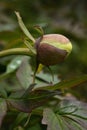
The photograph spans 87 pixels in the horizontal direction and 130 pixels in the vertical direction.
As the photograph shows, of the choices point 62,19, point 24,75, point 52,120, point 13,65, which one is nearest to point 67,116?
point 52,120

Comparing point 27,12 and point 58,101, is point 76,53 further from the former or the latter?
point 58,101

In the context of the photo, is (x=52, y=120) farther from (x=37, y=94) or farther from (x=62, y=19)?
(x=62, y=19)

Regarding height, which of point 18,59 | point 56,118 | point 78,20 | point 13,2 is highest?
point 56,118

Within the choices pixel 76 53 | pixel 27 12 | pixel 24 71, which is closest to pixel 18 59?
pixel 24 71

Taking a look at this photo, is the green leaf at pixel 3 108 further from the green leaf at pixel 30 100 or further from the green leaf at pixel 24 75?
the green leaf at pixel 24 75

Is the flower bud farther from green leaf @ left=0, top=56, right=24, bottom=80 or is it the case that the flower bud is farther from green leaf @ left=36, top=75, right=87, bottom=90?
green leaf @ left=0, top=56, right=24, bottom=80

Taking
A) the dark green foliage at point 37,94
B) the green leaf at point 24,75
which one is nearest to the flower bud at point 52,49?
the dark green foliage at point 37,94

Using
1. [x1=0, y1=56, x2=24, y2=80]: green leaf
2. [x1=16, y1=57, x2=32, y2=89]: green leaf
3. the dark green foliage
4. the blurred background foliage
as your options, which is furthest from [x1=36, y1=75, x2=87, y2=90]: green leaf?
the blurred background foliage
